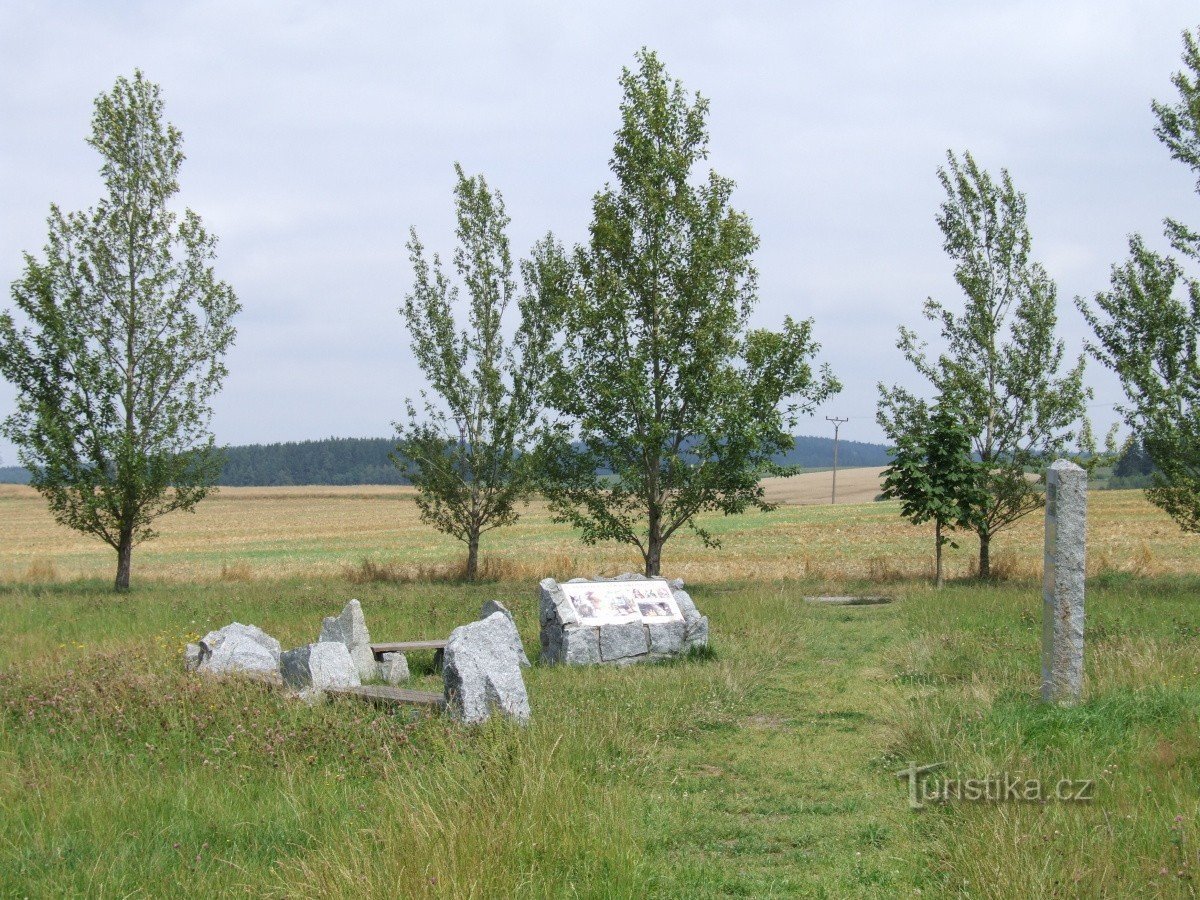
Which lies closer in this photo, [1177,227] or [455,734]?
[455,734]

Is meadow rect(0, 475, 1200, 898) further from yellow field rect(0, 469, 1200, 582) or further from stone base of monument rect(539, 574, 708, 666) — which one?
yellow field rect(0, 469, 1200, 582)

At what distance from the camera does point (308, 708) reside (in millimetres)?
8570

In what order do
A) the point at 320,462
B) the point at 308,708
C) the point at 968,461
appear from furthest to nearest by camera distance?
1. the point at 320,462
2. the point at 968,461
3. the point at 308,708

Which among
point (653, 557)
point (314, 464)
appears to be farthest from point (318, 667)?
point (314, 464)

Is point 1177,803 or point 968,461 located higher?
point 968,461

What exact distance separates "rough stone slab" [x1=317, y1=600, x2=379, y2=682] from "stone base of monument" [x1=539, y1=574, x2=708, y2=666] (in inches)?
88.8

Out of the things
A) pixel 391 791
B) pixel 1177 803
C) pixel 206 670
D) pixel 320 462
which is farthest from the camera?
pixel 320 462

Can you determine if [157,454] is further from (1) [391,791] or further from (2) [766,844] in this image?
(2) [766,844]

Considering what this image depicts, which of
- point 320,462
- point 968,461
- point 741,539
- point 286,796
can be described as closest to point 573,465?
point 968,461

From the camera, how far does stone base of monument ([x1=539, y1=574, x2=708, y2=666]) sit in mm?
12477

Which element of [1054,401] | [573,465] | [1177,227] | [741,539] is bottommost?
[741,539]

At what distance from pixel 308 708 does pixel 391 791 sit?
→ 2835mm

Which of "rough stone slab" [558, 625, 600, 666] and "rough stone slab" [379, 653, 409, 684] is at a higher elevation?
"rough stone slab" [558, 625, 600, 666]

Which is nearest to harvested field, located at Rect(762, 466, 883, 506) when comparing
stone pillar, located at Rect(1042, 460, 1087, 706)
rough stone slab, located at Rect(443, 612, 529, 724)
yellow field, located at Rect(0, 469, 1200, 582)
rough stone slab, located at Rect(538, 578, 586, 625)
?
yellow field, located at Rect(0, 469, 1200, 582)
